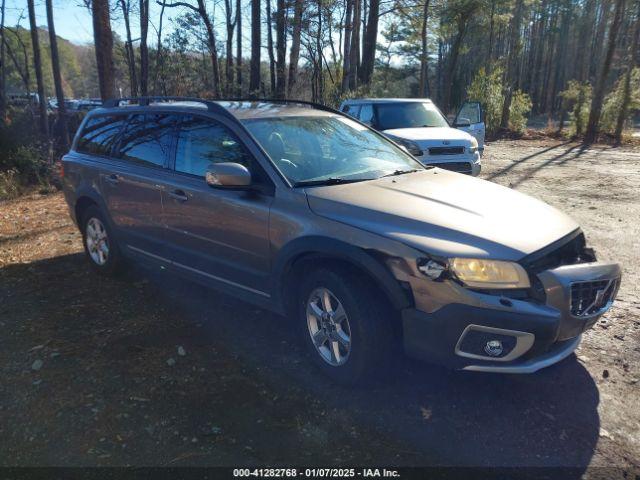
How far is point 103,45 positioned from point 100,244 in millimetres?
7305

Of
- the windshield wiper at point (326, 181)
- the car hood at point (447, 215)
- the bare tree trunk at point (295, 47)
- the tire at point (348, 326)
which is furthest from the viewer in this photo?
the bare tree trunk at point (295, 47)

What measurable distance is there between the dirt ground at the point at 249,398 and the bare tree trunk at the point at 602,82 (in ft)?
57.2

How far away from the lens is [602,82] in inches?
746

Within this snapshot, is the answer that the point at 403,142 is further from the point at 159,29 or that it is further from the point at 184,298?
the point at 159,29

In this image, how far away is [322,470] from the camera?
249 centimetres

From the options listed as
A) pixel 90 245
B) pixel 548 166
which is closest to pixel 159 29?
pixel 548 166

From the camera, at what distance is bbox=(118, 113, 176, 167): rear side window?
169 inches

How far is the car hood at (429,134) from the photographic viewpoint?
9.13 meters

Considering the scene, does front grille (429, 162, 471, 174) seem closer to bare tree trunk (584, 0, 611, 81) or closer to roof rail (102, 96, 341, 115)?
roof rail (102, 96, 341, 115)

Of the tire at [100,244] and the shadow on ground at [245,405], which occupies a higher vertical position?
the tire at [100,244]

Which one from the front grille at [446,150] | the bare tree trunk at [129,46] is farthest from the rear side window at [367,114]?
the bare tree trunk at [129,46]

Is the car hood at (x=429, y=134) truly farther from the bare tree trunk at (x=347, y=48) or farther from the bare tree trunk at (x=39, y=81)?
the bare tree trunk at (x=347, y=48)

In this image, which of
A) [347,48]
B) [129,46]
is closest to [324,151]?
[347,48]

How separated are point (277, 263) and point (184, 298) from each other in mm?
1753
